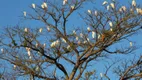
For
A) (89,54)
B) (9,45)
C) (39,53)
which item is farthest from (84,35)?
(9,45)

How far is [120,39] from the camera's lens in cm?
1597

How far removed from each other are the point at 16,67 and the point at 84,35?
3700 millimetres

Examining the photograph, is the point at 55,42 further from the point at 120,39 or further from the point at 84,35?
the point at 120,39

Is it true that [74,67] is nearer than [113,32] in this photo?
No

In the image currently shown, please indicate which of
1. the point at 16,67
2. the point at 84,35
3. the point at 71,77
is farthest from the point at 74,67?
the point at 16,67

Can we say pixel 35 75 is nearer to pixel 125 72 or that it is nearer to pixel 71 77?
pixel 71 77

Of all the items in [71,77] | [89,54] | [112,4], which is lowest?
[71,77]

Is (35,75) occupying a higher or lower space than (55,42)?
lower

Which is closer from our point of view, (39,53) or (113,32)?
(113,32)

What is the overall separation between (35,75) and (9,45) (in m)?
1.91

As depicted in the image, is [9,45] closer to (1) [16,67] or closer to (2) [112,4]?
(1) [16,67]

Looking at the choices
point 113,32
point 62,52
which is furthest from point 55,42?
point 113,32

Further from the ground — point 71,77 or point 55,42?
point 55,42

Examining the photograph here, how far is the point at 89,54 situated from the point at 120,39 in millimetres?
1556
